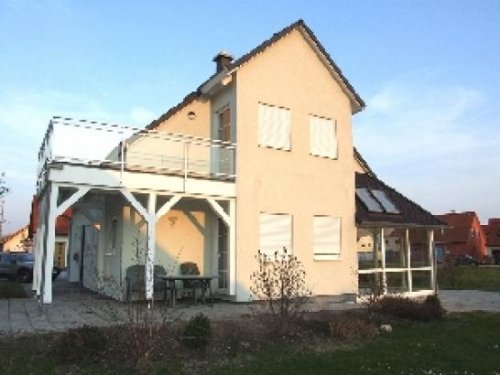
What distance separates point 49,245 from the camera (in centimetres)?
1139

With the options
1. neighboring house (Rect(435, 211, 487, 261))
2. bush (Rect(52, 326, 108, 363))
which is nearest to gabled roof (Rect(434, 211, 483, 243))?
neighboring house (Rect(435, 211, 487, 261))

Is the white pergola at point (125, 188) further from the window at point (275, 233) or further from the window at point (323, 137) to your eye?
the window at point (323, 137)

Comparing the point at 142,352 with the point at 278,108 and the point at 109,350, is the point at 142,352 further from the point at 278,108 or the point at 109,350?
the point at 278,108

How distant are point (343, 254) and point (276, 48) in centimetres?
728

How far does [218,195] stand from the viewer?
14227mm

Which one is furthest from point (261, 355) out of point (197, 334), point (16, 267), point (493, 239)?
point (493, 239)

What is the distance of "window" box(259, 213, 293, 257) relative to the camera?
15031 mm

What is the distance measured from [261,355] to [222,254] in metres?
7.26

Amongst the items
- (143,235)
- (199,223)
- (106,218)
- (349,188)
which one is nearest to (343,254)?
(349,188)

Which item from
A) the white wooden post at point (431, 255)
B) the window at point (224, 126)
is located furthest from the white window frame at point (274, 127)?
the white wooden post at point (431, 255)

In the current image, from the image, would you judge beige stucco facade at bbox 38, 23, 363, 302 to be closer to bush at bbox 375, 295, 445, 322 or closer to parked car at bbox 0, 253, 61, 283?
bush at bbox 375, 295, 445, 322

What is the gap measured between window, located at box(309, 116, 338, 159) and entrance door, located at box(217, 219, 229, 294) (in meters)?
4.00

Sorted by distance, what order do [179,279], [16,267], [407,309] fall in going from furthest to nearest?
[16,267], [407,309], [179,279]

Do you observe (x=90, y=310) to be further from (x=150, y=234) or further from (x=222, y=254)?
(x=222, y=254)
